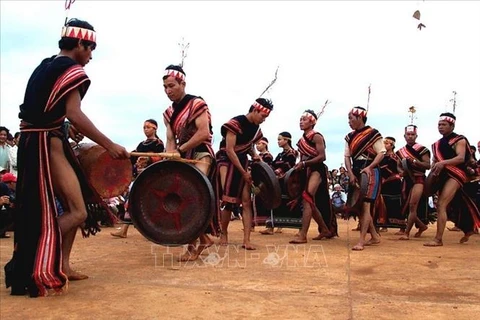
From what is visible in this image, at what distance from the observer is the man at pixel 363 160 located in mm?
7574

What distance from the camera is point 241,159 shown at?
7332 mm

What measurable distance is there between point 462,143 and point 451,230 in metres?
4.12

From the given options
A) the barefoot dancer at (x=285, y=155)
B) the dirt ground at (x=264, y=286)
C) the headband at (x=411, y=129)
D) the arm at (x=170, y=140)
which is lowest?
the dirt ground at (x=264, y=286)

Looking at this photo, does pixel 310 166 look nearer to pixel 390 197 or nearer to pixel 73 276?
pixel 390 197

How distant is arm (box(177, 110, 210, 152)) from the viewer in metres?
5.68

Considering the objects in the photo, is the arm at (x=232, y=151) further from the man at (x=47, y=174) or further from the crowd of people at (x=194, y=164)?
the man at (x=47, y=174)

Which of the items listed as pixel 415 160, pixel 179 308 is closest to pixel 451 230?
pixel 415 160

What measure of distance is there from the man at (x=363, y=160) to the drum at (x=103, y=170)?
366 cm

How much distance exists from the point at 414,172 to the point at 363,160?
2259mm

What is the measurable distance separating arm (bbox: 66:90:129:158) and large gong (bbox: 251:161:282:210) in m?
3.20

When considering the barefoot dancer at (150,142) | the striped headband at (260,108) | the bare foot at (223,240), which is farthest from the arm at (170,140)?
the barefoot dancer at (150,142)

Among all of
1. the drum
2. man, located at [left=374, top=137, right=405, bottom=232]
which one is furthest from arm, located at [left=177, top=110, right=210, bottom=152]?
man, located at [left=374, top=137, right=405, bottom=232]

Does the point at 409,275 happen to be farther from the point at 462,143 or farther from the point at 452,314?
the point at 462,143

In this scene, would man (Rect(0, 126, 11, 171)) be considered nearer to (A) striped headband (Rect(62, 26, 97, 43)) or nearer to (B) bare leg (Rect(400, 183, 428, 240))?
(A) striped headband (Rect(62, 26, 97, 43))
